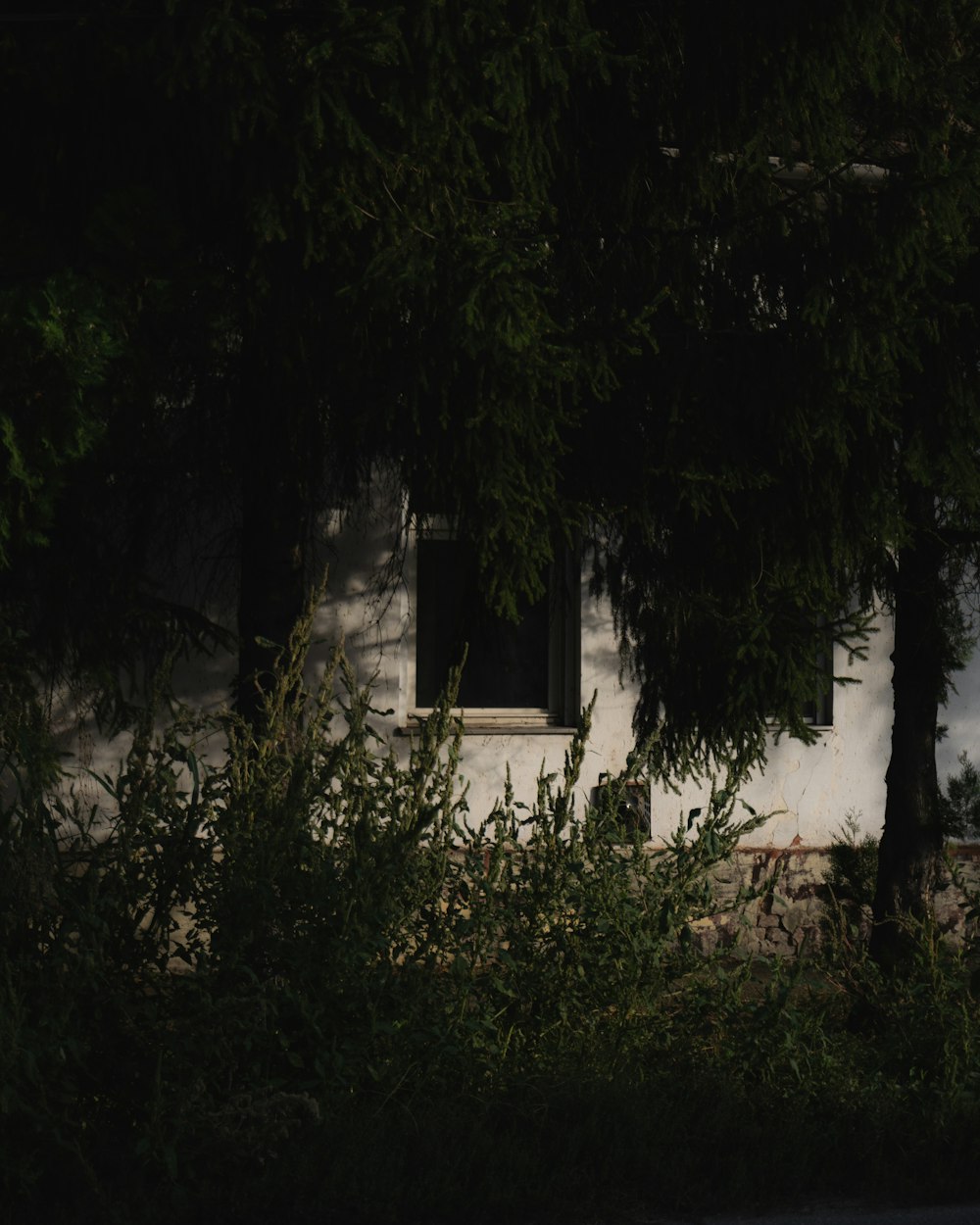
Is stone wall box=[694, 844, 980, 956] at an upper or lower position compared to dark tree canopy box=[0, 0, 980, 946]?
lower

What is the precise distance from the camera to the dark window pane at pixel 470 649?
1038 cm

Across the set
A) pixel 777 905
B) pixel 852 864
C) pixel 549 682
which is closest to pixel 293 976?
pixel 549 682

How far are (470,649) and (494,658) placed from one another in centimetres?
21

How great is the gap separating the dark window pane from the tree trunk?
7.68 feet

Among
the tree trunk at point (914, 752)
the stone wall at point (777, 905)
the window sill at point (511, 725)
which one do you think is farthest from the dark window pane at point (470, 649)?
the tree trunk at point (914, 752)

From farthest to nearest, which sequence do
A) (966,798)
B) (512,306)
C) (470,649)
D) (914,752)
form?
(966,798), (470,649), (914,752), (512,306)

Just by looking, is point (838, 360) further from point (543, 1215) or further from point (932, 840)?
point (543, 1215)

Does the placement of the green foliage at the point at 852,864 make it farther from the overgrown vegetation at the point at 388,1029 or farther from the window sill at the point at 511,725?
the overgrown vegetation at the point at 388,1029

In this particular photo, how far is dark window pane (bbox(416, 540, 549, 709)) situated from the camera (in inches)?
408

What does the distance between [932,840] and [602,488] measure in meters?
2.97

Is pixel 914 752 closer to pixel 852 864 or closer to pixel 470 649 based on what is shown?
pixel 852 864

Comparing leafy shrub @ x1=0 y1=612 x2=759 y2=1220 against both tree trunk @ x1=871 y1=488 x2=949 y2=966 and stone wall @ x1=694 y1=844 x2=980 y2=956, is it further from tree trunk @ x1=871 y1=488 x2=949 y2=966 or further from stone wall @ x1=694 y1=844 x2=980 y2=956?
stone wall @ x1=694 y1=844 x2=980 y2=956

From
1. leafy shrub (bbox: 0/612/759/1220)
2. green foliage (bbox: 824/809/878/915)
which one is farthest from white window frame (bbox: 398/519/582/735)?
leafy shrub (bbox: 0/612/759/1220)

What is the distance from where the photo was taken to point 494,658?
10.5 metres
